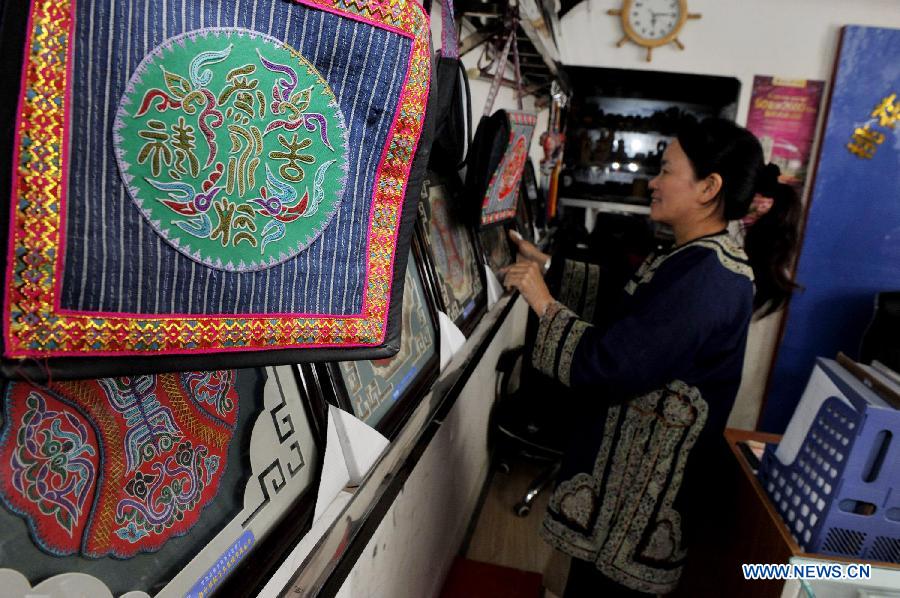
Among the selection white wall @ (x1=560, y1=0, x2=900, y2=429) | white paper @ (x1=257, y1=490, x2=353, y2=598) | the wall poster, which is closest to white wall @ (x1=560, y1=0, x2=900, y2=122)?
white wall @ (x1=560, y1=0, x2=900, y2=429)

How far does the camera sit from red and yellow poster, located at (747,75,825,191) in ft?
11.6

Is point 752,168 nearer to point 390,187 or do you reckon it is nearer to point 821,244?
point 390,187

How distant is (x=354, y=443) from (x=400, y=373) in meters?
0.31

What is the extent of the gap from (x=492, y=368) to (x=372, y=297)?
188 centimetres

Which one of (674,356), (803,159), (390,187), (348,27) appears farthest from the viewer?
(803,159)

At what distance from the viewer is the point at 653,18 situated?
3564 mm

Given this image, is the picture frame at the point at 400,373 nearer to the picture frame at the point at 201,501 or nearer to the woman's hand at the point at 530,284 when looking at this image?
the picture frame at the point at 201,501

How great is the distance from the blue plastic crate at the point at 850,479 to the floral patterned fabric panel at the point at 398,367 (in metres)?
0.83

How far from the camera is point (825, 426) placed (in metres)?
1.12

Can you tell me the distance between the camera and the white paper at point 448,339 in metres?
1.40

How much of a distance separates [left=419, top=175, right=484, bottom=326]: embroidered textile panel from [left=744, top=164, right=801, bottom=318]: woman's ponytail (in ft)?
2.83

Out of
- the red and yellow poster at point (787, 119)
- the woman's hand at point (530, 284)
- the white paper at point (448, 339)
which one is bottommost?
the white paper at point (448, 339)


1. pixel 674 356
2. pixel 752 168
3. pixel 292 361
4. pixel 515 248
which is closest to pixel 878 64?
pixel 515 248

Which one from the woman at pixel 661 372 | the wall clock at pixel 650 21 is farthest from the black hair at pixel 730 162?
the wall clock at pixel 650 21
